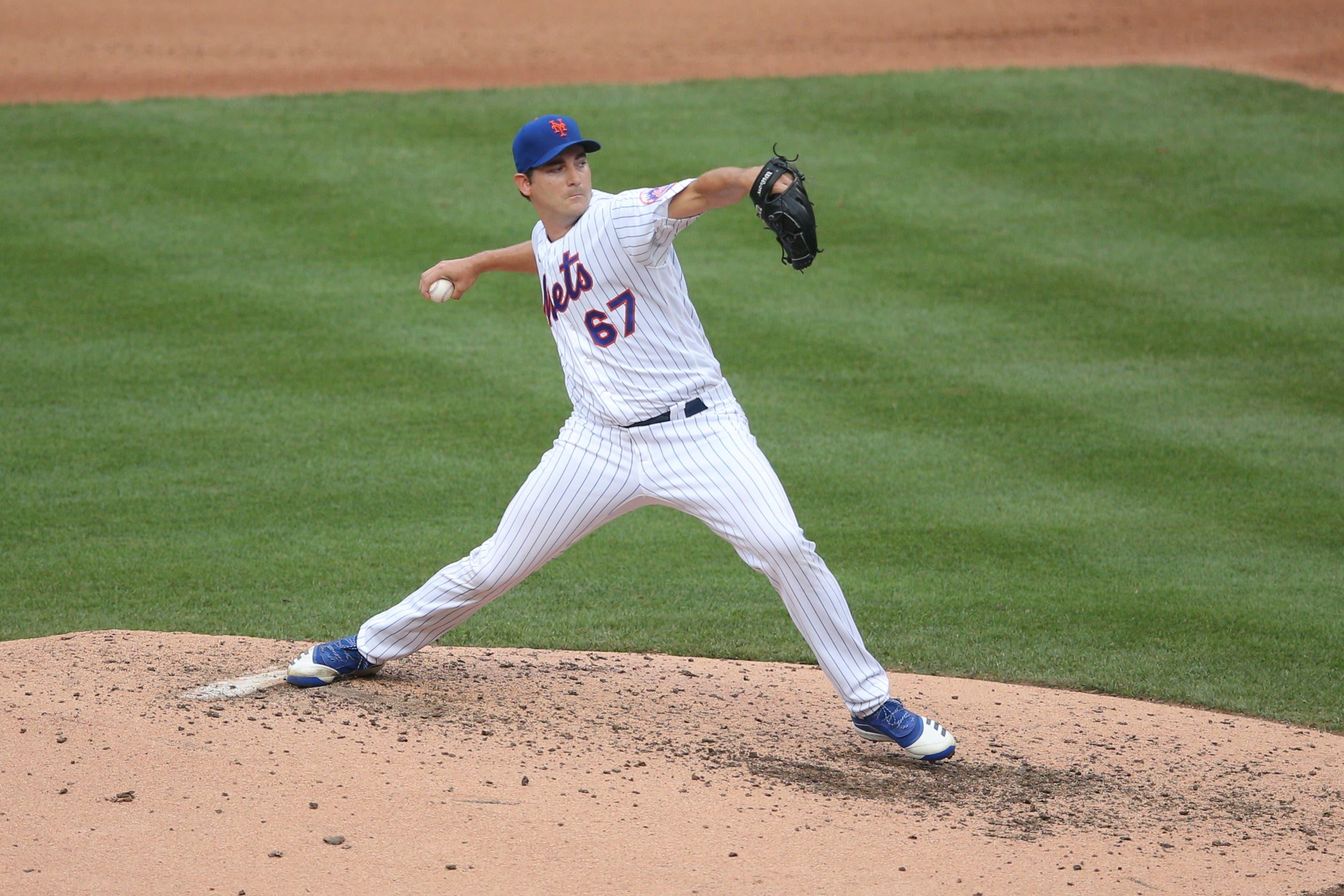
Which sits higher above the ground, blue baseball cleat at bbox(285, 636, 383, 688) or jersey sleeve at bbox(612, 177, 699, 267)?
jersey sleeve at bbox(612, 177, 699, 267)

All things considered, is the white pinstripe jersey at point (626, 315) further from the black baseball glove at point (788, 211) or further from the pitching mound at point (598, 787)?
the pitching mound at point (598, 787)

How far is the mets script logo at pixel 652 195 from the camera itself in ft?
13.4

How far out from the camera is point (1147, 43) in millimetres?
18234

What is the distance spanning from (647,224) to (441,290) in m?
0.80

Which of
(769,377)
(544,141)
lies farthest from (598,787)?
(769,377)

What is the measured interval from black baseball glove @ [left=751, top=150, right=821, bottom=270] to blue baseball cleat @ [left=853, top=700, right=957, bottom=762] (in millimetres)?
1414

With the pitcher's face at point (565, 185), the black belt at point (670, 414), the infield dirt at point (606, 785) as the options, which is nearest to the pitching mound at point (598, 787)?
the infield dirt at point (606, 785)

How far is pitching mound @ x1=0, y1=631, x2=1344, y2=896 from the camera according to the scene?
3.57 metres

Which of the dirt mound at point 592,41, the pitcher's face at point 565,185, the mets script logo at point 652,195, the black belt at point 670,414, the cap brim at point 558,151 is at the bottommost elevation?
the black belt at point 670,414

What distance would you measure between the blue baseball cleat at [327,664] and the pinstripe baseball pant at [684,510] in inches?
5.7

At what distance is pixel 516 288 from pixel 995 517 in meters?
4.67

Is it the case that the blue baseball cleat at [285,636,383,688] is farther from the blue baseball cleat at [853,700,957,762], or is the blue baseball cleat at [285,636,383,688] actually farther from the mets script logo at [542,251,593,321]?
the blue baseball cleat at [853,700,957,762]

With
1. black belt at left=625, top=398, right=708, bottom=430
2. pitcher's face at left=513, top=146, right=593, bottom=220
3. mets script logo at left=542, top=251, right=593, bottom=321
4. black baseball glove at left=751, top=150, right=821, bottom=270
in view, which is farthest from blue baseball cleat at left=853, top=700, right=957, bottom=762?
pitcher's face at left=513, top=146, right=593, bottom=220

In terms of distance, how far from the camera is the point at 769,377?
892cm
